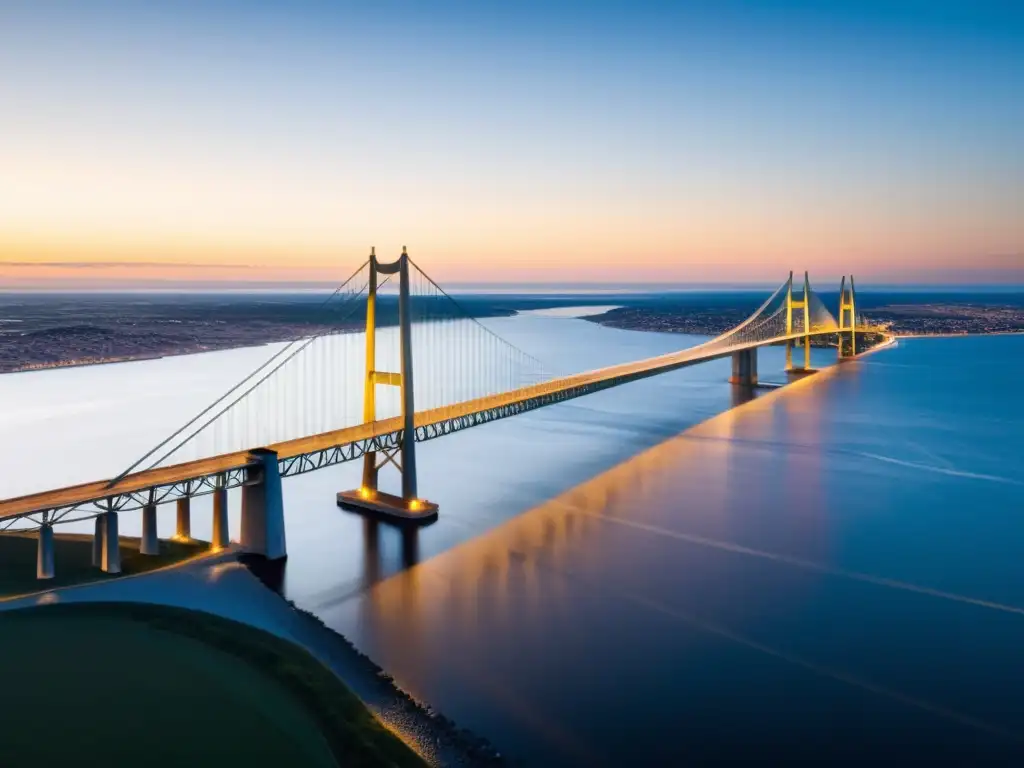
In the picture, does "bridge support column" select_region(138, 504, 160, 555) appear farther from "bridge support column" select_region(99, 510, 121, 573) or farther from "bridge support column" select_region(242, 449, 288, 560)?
"bridge support column" select_region(242, 449, 288, 560)

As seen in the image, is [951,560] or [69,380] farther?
[69,380]

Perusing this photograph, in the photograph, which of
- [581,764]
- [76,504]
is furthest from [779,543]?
[76,504]

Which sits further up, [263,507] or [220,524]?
[263,507]

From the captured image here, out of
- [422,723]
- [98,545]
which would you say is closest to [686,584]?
[422,723]

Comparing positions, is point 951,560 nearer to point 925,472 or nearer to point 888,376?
point 925,472

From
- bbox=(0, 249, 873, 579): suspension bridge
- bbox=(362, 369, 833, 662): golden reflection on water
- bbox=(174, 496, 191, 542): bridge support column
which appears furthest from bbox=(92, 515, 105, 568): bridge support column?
bbox=(362, 369, 833, 662): golden reflection on water

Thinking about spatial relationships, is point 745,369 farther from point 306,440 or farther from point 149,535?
point 149,535

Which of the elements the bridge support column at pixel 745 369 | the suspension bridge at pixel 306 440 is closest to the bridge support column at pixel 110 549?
the suspension bridge at pixel 306 440
